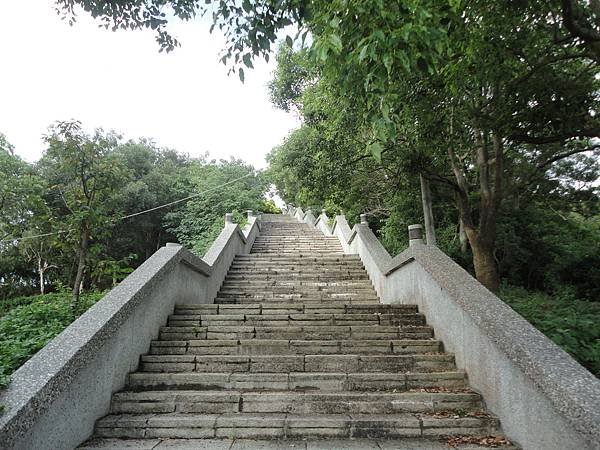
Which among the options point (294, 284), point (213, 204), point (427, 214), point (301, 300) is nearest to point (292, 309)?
point (301, 300)

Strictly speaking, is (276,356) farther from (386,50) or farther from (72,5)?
(72,5)

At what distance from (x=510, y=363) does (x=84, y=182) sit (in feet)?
21.7

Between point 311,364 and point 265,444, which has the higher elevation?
point 311,364

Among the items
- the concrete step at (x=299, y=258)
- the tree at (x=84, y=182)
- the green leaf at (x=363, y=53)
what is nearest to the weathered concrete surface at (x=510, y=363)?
the green leaf at (x=363, y=53)

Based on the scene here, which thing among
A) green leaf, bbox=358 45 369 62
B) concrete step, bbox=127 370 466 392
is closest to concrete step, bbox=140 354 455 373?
concrete step, bbox=127 370 466 392

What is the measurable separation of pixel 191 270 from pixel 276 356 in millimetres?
2665

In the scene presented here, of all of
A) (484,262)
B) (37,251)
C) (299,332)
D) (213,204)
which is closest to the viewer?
(299,332)

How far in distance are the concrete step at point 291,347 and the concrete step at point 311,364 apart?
236mm

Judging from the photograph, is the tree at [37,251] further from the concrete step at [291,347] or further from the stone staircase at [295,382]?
the concrete step at [291,347]

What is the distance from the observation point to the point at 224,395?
12.8ft

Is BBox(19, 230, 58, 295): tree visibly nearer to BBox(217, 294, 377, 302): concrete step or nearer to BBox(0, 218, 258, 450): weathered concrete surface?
BBox(217, 294, 377, 302): concrete step

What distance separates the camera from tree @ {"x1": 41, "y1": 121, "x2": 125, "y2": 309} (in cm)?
648

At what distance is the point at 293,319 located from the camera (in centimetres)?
562

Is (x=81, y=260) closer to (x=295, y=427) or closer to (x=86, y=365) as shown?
(x=86, y=365)
